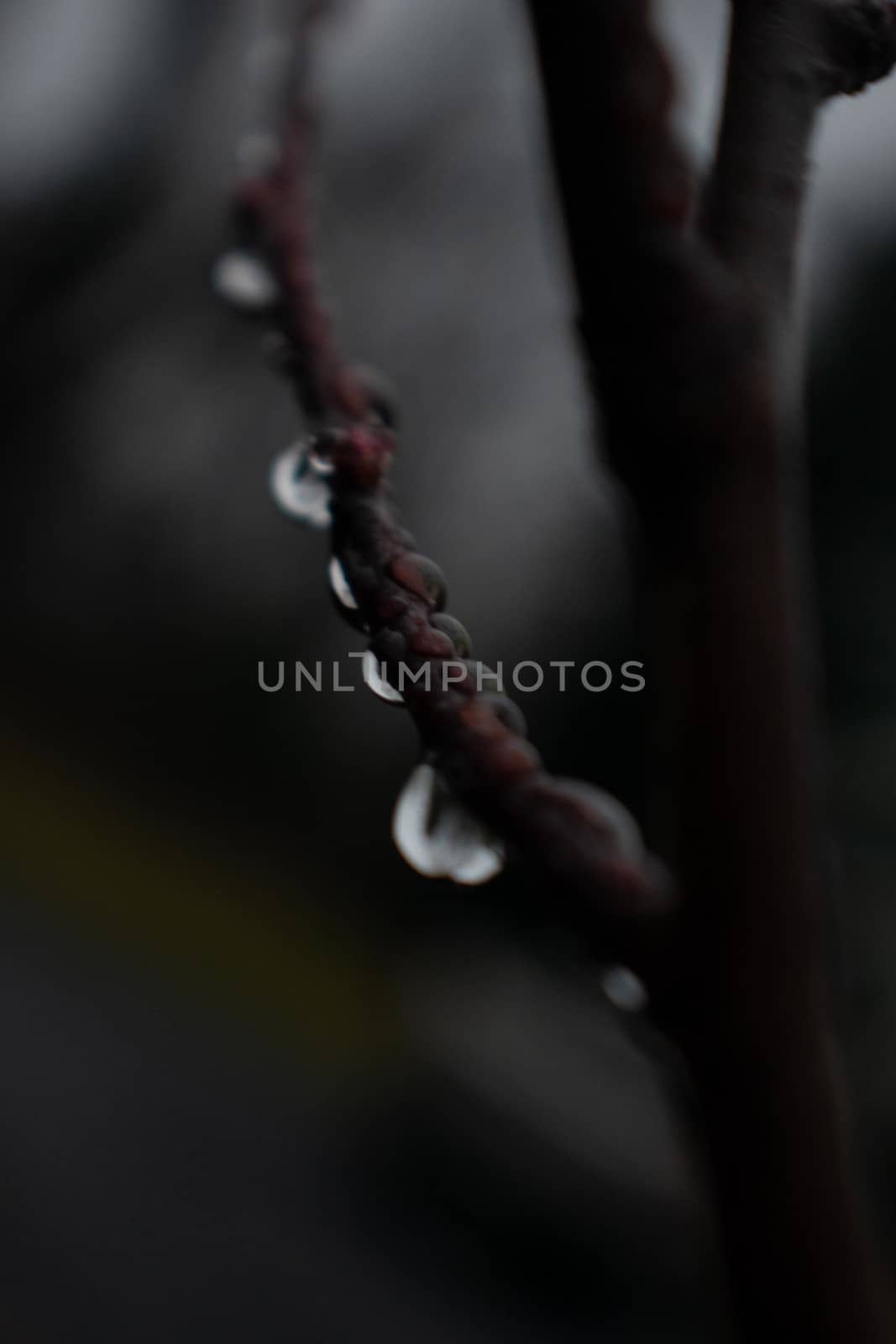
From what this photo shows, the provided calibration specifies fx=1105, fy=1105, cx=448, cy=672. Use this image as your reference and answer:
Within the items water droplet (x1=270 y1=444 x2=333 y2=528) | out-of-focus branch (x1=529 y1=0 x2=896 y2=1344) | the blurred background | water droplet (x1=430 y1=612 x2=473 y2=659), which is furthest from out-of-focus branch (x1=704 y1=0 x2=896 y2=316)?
the blurred background

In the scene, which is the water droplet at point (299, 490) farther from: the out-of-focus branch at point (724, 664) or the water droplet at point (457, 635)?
the out-of-focus branch at point (724, 664)

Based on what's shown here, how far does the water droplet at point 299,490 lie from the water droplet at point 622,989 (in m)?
0.23

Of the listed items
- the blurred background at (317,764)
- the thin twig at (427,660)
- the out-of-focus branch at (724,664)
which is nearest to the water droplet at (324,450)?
the thin twig at (427,660)

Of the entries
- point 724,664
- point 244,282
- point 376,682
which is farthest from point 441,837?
point 244,282

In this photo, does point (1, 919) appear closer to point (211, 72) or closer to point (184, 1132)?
point (184, 1132)

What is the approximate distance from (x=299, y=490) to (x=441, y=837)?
0.19m

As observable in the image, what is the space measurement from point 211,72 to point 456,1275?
8.89 ft

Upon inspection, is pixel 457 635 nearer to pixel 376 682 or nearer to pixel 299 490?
pixel 376 682

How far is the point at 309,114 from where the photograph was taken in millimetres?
443

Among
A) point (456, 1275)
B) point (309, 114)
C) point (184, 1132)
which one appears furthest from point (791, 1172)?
point (184, 1132)

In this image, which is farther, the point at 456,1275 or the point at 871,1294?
the point at 456,1275

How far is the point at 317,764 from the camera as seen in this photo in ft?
11.0

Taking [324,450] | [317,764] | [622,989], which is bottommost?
[622,989]

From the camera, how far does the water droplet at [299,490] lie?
469mm
